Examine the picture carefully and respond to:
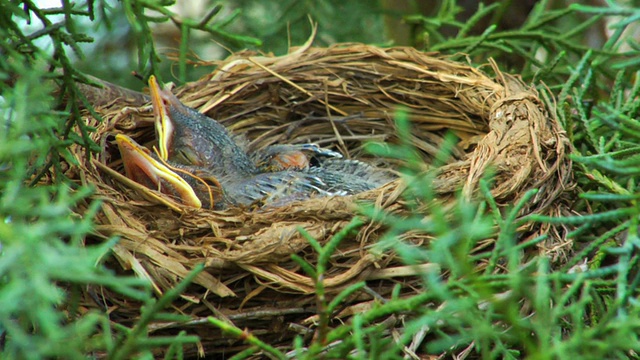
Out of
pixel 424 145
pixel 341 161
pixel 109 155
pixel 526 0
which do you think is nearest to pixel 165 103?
pixel 109 155

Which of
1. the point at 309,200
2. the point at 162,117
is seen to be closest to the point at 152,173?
the point at 162,117

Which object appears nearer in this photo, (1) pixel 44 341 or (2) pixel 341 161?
(1) pixel 44 341

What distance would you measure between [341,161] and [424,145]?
0.34 meters

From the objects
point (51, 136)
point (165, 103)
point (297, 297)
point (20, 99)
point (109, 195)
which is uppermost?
point (20, 99)

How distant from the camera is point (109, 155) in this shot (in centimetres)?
203

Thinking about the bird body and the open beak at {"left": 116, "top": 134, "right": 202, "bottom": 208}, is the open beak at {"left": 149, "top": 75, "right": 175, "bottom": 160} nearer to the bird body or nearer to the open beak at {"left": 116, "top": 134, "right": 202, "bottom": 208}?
the bird body

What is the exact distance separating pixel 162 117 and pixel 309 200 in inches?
26.3

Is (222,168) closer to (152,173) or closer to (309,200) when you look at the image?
(152,173)

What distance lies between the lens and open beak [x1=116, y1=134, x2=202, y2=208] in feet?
6.08

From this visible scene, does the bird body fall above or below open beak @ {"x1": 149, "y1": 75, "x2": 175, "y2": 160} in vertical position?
below

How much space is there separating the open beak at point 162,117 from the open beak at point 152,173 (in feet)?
0.50

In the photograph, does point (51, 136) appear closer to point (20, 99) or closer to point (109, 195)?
point (20, 99)

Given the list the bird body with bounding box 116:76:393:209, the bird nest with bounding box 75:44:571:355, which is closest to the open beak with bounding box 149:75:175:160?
the bird body with bounding box 116:76:393:209

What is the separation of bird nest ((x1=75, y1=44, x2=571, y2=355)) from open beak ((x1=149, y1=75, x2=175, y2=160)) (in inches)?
5.6
